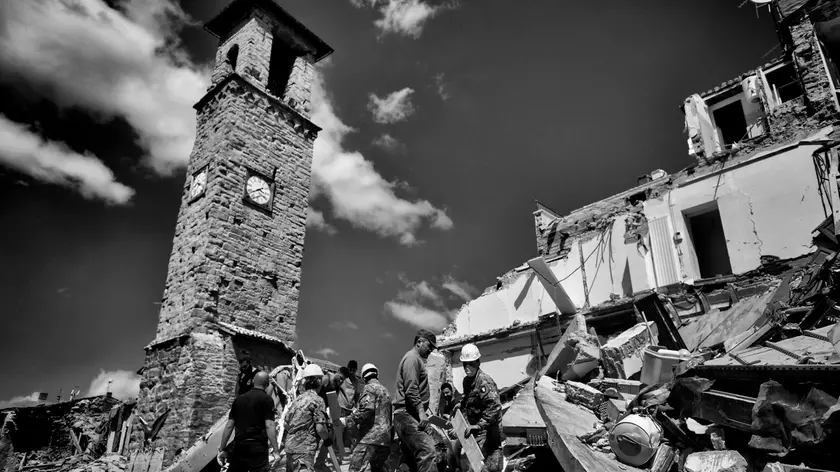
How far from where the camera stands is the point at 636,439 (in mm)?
4664

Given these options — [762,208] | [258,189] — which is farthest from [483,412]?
[258,189]

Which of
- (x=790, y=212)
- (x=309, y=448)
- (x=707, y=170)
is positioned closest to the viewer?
(x=309, y=448)

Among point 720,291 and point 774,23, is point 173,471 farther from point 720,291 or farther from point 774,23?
point 774,23

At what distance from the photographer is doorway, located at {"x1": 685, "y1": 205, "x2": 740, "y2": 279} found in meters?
11.8

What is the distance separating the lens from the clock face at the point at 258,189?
13.6m

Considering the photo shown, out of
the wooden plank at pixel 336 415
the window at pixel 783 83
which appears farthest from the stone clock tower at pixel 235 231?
the window at pixel 783 83

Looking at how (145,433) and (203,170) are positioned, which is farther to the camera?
(203,170)

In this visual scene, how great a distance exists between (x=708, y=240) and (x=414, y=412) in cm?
1072

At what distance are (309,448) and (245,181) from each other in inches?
392

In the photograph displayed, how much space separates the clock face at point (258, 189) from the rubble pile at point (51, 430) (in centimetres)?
1049

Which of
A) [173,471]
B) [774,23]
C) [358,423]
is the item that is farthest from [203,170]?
[774,23]

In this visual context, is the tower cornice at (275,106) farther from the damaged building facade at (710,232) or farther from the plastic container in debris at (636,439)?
the plastic container in debris at (636,439)

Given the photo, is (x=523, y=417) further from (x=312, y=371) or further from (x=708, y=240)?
(x=708, y=240)

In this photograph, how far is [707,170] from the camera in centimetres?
1194
